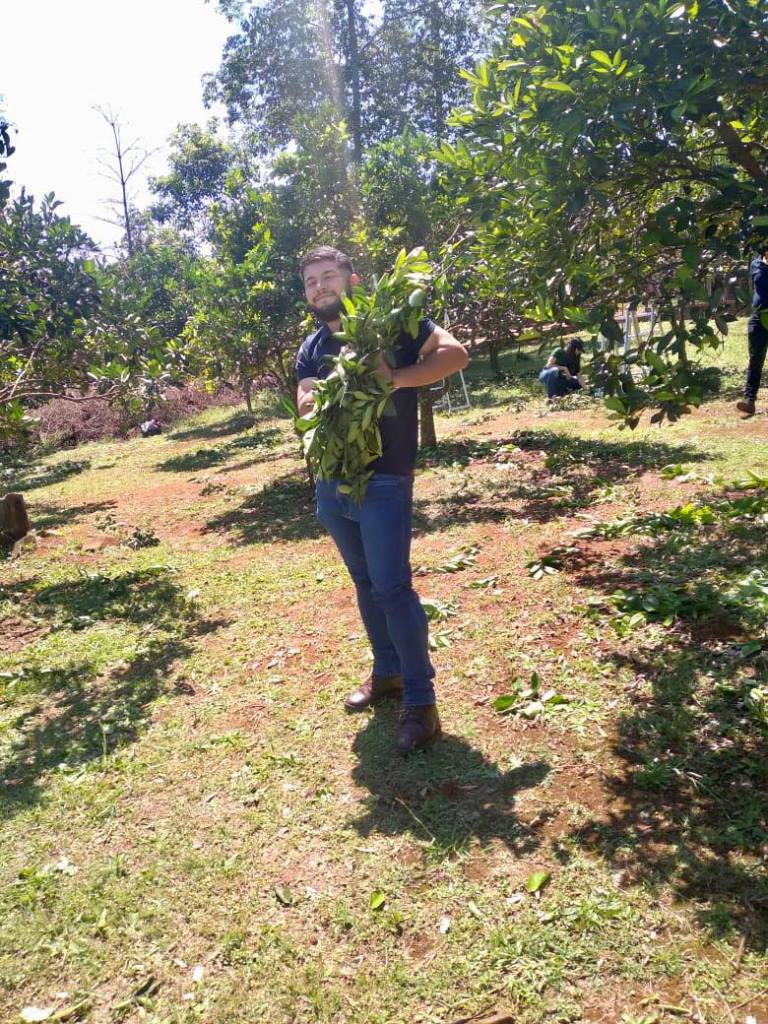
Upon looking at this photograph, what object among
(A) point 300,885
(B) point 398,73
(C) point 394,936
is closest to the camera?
(C) point 394,936

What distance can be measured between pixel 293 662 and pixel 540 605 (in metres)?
1.69

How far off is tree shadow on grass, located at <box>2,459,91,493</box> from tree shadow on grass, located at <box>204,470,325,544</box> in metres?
7.78

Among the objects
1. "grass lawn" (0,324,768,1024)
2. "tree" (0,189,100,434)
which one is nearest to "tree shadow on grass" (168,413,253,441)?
"tree" (0,189,100,434)

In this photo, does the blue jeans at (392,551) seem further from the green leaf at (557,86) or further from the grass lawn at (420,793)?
the green leaf at (557,86)

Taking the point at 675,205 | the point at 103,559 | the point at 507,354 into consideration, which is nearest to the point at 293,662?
the point at 675,205

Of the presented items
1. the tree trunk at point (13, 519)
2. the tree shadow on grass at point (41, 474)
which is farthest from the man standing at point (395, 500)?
the tree shadow on grass at point (41, 474)

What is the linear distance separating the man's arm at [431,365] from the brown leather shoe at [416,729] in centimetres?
151

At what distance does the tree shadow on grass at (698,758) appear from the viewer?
2623mm

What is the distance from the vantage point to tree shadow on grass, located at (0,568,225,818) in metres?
4.21

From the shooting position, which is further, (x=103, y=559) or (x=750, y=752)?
(x=103, y=559)

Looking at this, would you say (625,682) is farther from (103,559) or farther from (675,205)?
(103,559)

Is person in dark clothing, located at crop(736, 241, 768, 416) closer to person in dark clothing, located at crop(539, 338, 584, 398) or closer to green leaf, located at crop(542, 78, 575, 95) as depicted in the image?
green leaf, located at crop(542, 78, 575, 95)

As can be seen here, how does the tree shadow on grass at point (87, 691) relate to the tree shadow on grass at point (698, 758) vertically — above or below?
below

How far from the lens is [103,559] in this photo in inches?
351
